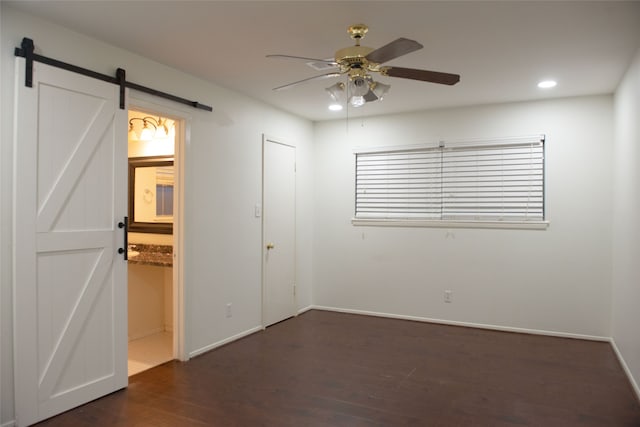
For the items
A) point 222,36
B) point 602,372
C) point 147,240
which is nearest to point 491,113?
point 602,372

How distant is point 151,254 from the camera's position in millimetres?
4570

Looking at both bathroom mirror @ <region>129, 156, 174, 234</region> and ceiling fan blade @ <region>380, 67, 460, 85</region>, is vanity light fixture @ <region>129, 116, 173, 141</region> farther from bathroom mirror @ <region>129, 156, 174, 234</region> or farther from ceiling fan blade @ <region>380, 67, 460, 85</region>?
ceiling fan blade @ <region>380, 67, 460, 85</region>

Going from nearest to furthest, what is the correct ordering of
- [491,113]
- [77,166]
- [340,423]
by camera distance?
[340,423] → [77,166] → [491,113]

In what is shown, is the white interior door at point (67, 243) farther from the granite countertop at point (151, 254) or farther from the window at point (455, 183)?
the window at point (455, 183)

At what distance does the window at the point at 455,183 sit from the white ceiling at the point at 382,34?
936 millimetres

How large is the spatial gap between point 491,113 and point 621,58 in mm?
1568

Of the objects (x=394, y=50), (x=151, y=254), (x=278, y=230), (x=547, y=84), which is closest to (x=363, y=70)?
(x=394, y=50)

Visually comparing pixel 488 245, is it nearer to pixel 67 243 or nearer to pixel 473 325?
pixel 473 325

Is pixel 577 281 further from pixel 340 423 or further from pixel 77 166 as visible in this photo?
pixel 77 166

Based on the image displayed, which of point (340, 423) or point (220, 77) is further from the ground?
point (220, 77)

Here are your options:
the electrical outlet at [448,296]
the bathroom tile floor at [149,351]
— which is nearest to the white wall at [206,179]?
the bathroom tile floor at [149,351]

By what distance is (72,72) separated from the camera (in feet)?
9.22

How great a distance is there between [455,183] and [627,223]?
5.99ft

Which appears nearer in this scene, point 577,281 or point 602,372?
point 602,372
